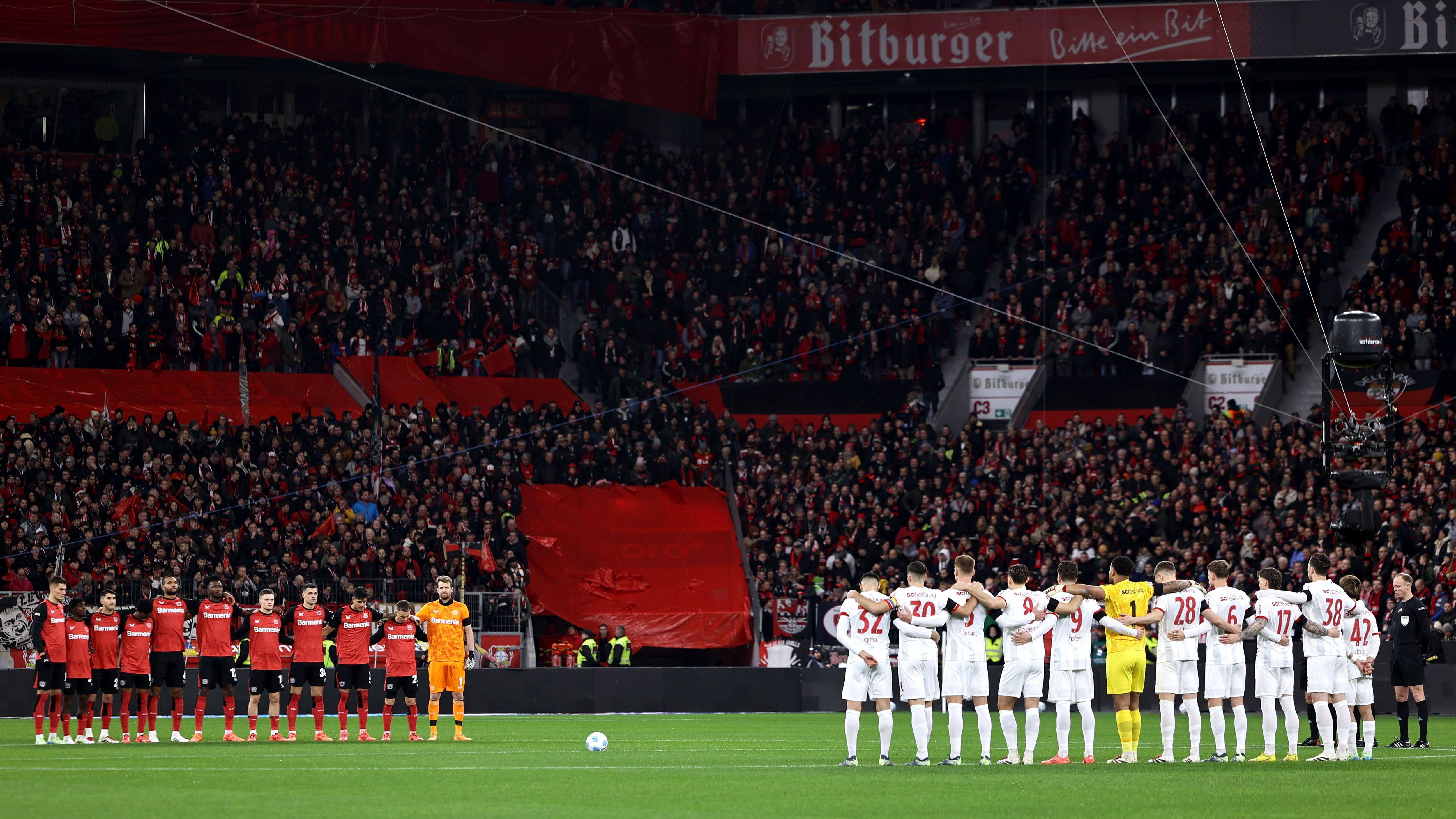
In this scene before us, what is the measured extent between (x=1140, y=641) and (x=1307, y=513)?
15.2 m

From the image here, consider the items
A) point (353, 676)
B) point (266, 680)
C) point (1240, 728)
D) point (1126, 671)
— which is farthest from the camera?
point (353, 676)

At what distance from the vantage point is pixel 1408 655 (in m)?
23.0

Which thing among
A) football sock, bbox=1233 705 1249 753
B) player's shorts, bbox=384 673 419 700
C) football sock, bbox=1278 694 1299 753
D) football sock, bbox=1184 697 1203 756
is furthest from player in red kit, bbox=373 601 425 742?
football sock, bbox=1278 694 1299 753

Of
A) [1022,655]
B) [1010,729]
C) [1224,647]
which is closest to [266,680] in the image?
[1010,729]

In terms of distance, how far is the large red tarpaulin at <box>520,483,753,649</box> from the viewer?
1422 inches

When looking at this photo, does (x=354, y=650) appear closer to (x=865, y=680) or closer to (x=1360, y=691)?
(x=865, y=680)

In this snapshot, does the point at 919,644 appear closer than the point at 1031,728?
Yes

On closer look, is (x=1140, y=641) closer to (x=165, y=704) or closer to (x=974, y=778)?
(x=974, y=778)

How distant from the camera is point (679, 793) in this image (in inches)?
605

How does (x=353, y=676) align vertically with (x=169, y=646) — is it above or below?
below

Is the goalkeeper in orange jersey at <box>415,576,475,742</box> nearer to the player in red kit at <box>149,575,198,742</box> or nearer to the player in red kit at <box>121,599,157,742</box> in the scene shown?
the player in red kit at <box>149,575,198,742</box>

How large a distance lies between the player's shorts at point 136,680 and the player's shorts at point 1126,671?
485 inches

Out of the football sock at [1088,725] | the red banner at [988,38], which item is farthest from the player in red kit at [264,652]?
the red banner at [988,38]

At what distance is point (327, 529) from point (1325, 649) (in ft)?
64.7
